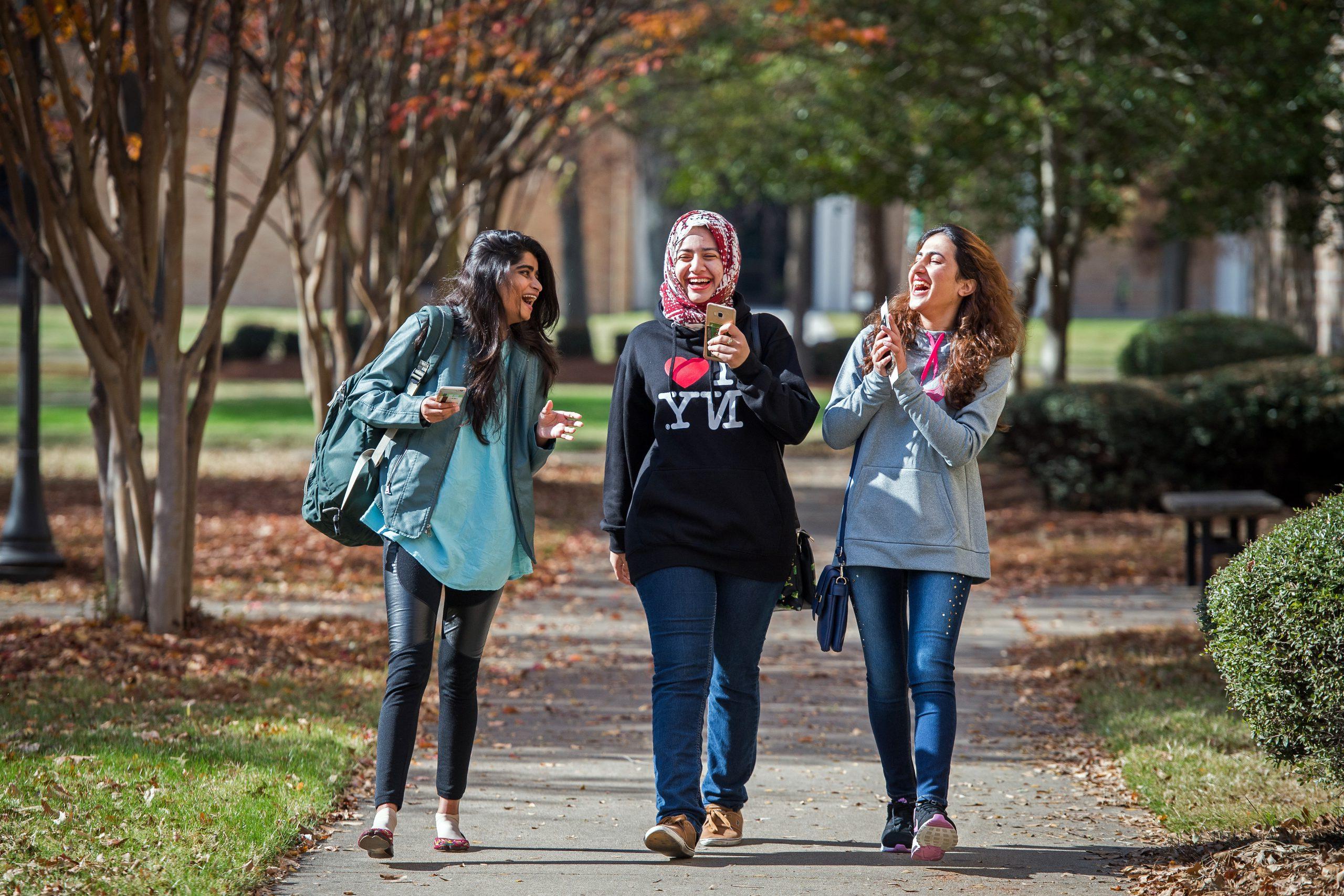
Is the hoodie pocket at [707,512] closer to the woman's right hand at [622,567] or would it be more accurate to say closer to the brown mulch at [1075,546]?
the woman's right hand at [622,567]

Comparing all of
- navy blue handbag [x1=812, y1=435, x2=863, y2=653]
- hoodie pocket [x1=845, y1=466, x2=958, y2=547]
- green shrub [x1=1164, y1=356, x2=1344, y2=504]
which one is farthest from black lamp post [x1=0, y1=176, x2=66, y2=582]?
green shrub [x1=1164, y1=356, x2=1344, y2=504]

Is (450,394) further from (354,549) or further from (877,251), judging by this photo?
(877,251)

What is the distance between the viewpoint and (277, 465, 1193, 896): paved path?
4316mm

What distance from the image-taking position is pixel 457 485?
441 centimetres

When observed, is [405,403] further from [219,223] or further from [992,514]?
[992,514]

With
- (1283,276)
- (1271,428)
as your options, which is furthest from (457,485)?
(1283,276)

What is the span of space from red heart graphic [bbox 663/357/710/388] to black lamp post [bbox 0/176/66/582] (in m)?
6.50

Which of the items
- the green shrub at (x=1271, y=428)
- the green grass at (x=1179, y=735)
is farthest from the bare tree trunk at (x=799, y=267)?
the green grass at (x=1179, y=735)

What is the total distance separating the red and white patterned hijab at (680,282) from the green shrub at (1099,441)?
885cm

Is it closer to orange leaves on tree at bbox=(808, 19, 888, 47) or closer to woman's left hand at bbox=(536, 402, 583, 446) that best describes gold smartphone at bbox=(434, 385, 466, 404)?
woman's left hand at bbox=(536, 402, 583, 446)

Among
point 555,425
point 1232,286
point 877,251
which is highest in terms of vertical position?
point 1232,286

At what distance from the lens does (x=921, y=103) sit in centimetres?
1501

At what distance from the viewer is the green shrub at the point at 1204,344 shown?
1834cm

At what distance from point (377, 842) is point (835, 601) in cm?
153
